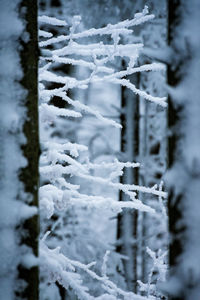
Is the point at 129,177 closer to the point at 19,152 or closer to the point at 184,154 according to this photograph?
the point at 19,152

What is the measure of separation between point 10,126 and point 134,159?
5332 millimetres

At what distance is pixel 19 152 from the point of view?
6.98 feet

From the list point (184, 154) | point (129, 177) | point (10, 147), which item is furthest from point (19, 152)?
point (129, 177)

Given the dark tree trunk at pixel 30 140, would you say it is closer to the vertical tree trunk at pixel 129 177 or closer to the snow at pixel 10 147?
the snow at pixel 10 147

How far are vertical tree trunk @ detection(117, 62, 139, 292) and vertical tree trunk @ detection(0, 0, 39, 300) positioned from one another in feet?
16.1

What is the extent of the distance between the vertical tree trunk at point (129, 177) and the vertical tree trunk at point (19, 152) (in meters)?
4.90

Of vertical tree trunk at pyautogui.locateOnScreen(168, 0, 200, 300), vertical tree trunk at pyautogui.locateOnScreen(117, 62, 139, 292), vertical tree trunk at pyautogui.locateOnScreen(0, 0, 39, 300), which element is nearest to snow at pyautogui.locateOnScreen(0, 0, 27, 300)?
vertical tree trunk at pyautogui.locateOnScreen(0, 0, 39, 300)

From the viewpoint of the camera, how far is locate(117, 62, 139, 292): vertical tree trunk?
22.9 feet

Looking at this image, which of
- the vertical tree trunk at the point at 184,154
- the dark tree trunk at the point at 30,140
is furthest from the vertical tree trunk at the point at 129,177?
the vertical tree trunk at the point at 184,154

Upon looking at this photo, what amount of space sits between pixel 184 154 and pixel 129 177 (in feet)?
17.9

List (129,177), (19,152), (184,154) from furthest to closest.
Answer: (129,177), (19,152), (184,154)

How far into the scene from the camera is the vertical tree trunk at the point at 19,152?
2090 mm

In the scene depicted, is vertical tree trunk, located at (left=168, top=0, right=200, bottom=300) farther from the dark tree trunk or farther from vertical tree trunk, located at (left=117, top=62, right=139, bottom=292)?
vertical tree trunk, located at (left=117, top=62, right=139, bottom=292)

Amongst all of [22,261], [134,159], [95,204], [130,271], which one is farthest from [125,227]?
[22,261]
